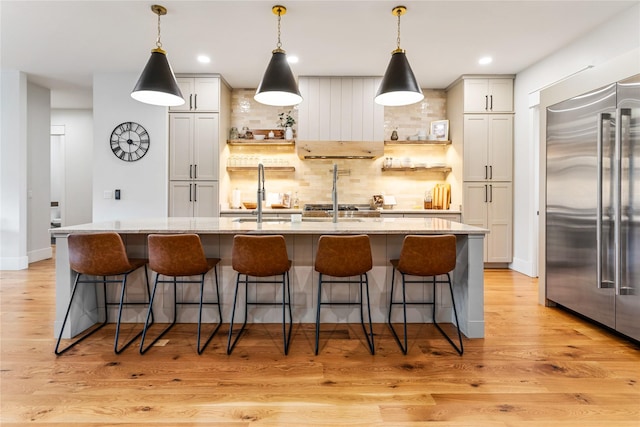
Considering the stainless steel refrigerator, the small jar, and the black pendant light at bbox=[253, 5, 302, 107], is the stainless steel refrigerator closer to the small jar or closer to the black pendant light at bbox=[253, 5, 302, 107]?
the small jar

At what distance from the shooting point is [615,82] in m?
2.68

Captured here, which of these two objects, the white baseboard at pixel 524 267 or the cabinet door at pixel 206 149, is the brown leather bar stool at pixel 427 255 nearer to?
the white baseboard at pixel 524 267

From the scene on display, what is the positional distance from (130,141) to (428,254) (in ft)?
14.6

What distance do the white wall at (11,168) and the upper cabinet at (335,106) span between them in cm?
400

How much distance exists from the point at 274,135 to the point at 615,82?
404cm

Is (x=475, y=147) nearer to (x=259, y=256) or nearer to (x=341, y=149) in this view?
(x=341, y=149)

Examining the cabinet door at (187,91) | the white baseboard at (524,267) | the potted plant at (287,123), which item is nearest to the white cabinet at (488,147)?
the white baseboard at (524,267)

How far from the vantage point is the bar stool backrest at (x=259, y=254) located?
2477 mm

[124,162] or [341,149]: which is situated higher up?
[341,149]

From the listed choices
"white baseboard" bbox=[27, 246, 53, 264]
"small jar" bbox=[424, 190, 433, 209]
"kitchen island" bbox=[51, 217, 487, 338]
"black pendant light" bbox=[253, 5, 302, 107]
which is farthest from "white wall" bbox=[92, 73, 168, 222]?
"small jar" bbox=[424, 190, 433, 209]

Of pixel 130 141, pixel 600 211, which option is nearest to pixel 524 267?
pixel 600 211

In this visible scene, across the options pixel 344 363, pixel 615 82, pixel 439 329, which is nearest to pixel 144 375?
pixel 344 363

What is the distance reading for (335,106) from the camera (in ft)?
17.2

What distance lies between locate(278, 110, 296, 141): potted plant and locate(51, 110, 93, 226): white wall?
14.4 feet
